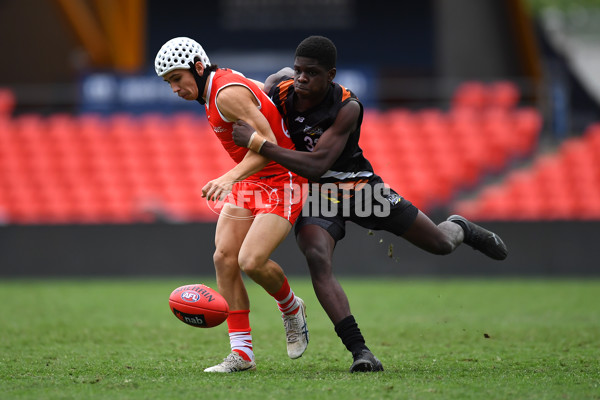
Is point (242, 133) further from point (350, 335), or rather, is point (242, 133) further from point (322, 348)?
point (322, 348)

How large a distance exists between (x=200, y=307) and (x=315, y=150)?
4.31 feet

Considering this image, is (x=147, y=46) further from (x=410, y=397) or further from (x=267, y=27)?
(x=410, y=397)

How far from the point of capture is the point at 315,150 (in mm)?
5402

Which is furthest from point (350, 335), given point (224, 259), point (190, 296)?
point (190, 296)

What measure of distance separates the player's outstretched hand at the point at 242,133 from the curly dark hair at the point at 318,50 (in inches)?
23.4

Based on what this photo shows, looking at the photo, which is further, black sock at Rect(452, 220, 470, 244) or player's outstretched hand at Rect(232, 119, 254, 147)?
black sock at Rect(452, 220, 470, 244)

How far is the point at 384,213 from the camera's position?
19.0 feet

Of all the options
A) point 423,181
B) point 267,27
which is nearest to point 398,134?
point 423,181

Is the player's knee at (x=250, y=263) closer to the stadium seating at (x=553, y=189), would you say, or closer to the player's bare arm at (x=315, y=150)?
the player's bare arm at (x=315, y=150)

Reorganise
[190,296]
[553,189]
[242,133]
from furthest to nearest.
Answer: [553,189]
[190,296]
[242,133]

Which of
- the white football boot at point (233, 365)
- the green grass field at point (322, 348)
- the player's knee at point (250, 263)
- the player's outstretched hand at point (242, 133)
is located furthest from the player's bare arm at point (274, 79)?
the green grass field at point (322, 348)

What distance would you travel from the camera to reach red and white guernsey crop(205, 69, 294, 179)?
18.0 ft

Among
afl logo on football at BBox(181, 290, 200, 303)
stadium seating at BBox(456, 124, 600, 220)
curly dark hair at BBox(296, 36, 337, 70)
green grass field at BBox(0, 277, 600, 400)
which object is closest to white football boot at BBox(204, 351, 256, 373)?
green grass field at BBox(0, 277, 600, 400)

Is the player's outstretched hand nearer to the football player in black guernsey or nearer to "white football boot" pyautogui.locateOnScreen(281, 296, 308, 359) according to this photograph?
the football player in black guernsey
